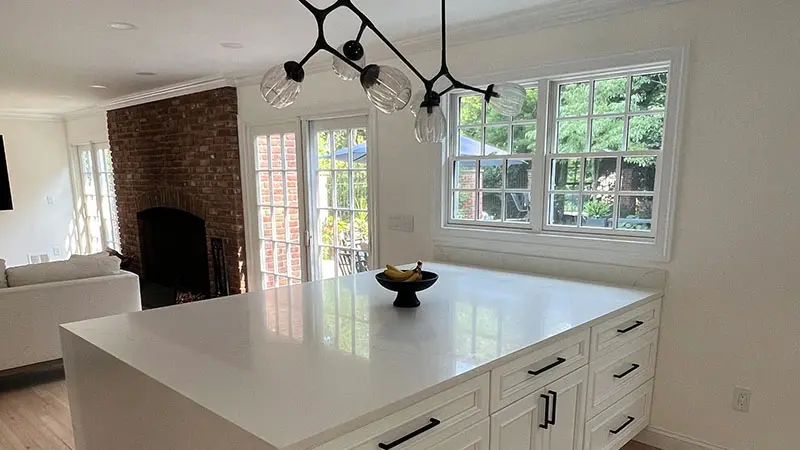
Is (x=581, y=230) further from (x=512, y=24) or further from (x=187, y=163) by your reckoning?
(x=187, y=163)

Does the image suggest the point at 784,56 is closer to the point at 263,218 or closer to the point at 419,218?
the point at 419,218

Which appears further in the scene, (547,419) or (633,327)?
(633,327)

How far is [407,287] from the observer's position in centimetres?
198

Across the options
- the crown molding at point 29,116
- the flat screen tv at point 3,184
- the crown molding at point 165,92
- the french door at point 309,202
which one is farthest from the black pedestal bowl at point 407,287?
the crown molding at point 29,116

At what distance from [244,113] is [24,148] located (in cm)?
477

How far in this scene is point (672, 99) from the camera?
235cm

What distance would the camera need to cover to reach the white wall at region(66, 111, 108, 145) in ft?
21.4

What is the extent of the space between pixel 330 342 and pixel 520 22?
2.17 metres

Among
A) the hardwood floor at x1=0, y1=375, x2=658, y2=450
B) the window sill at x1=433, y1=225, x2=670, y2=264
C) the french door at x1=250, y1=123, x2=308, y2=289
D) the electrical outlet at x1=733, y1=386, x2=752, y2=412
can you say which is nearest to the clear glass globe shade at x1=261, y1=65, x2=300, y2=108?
the window sill at x1=433, y1=225, x2=670, y2=264

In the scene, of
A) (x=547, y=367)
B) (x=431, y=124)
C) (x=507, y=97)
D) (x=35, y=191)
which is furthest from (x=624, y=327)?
(x=35, y=191)

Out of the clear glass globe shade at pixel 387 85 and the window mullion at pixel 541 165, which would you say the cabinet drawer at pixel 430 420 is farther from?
the window mullion at pixel 541 165

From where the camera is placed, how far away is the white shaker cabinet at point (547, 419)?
1.59 metres

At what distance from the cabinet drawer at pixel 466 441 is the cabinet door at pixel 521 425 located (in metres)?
0.05

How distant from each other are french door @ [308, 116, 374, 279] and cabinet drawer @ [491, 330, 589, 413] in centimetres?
214
